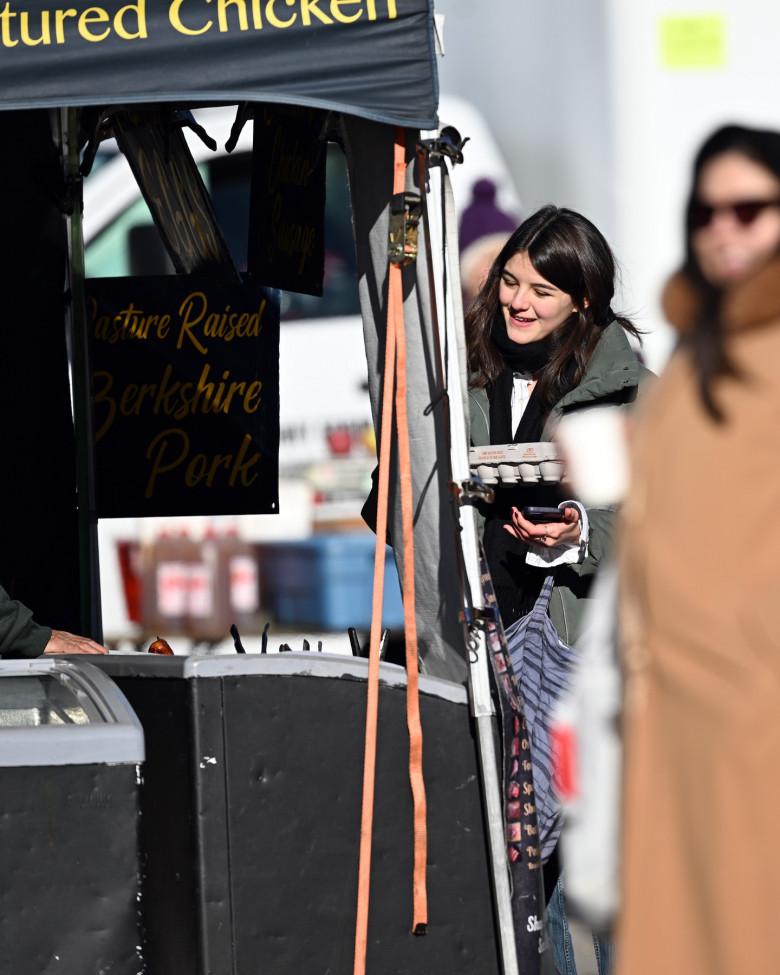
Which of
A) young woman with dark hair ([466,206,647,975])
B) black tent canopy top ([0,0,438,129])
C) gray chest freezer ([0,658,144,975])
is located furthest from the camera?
young woman with dark hair ([466,206,647,975])

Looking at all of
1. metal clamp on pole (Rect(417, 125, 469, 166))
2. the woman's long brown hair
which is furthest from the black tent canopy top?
the woman's long brown hair

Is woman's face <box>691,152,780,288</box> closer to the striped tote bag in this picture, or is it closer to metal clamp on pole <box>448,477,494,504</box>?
metal clamp on pole <box>448,477,494,504</box>

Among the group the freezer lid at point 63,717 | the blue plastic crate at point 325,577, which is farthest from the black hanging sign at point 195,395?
the blue plastic crate at point 325,577

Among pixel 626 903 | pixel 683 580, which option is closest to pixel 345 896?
pixel 626 903

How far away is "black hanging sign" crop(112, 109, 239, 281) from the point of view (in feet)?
15.4

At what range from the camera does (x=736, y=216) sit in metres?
2.13

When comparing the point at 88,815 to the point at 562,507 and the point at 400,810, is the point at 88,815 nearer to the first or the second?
the point at 400,810

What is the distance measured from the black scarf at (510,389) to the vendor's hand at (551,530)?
32cm

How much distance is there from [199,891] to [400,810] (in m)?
0.50

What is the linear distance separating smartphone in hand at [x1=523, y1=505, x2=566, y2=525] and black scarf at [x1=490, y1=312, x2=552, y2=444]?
277 millimetres

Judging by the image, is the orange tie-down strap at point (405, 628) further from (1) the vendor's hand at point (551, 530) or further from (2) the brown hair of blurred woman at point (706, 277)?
(2) the brown hair of blurred woman at point (706, 277)

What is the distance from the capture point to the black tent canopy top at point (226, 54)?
9.99 ft

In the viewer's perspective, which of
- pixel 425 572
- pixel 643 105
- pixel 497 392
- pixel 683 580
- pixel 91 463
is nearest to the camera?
pixel 683 580

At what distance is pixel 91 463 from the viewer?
16.9 ft
